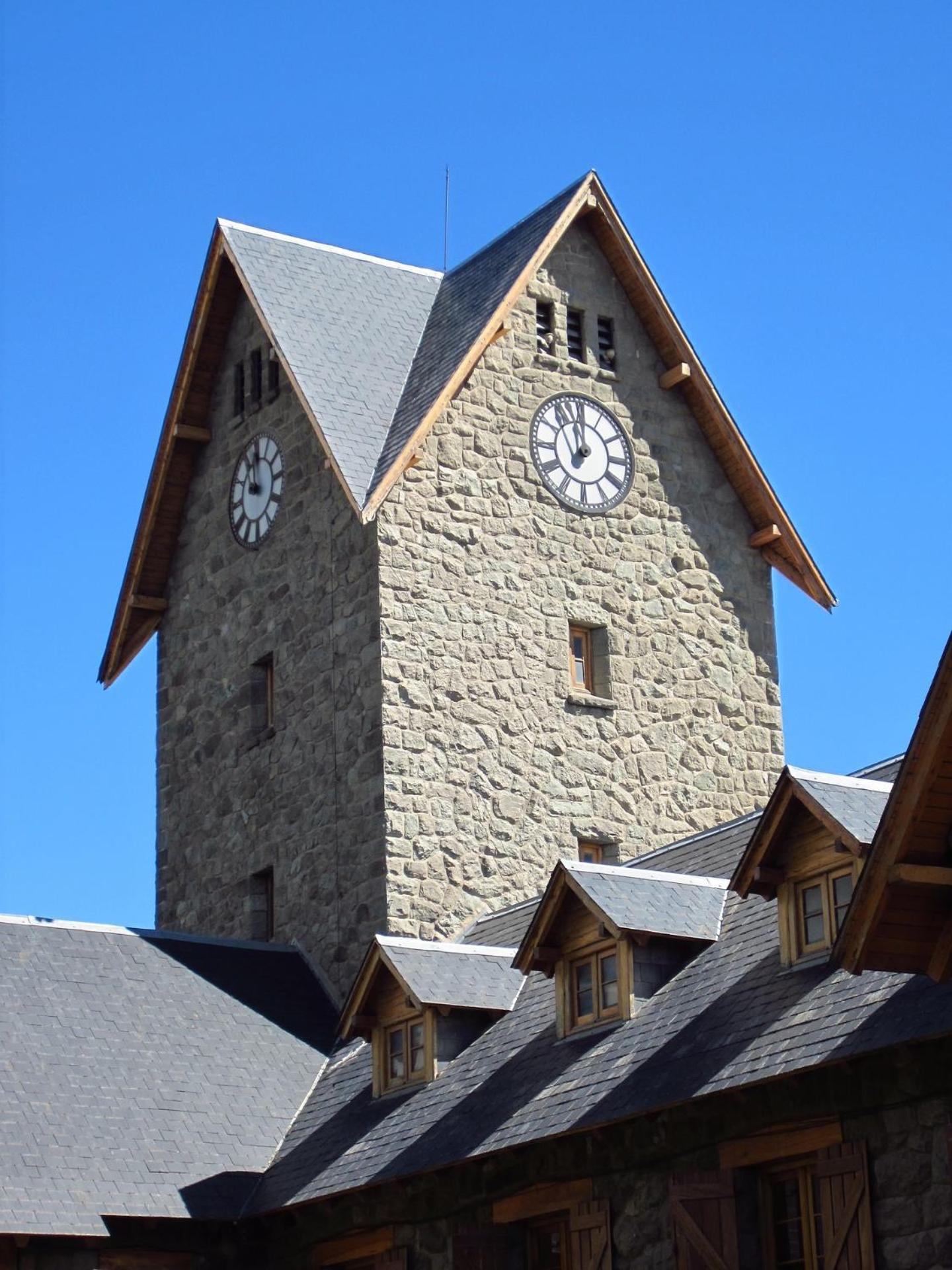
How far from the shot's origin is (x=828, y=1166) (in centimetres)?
1708

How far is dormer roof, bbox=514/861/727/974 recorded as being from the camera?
68.2 feet

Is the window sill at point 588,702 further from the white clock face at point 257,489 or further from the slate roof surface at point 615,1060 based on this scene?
the slate roof surface at point 615,1060

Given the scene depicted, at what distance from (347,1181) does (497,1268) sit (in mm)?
2026

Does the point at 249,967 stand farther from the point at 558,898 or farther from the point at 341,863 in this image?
the point at 558,898

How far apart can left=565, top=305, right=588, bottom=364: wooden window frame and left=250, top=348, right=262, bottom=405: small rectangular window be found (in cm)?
426

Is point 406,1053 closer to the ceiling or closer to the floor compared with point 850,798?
closer to the floor

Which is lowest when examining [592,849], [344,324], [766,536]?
[592,849]

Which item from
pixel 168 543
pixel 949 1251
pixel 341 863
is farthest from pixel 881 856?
pixel 168 543

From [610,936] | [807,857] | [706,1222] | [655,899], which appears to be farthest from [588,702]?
[706,1222]

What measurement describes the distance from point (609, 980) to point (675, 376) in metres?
12.1

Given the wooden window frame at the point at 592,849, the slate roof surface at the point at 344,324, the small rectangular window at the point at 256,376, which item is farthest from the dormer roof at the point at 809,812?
the small rectangular window at the point at 256,376

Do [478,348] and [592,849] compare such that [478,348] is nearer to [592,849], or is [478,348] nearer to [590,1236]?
[592,849]

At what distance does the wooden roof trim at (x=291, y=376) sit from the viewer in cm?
2817

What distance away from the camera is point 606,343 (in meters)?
31.0
